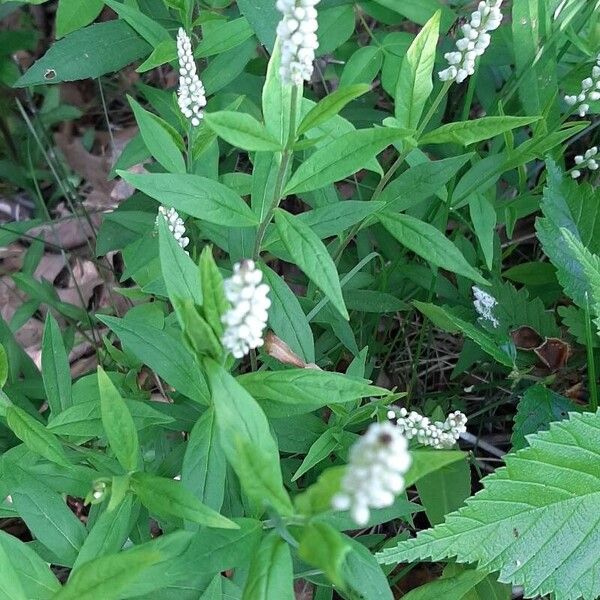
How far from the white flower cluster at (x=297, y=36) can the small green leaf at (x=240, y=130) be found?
21 cm

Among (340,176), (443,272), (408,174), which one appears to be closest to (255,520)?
(340,176)

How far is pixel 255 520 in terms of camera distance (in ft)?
5.31

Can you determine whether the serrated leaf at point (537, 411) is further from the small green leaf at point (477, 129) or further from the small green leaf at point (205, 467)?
the small green leaf at point (205, 467)

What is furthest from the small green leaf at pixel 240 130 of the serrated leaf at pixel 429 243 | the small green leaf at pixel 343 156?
the serrated leaf at pixel 429 243

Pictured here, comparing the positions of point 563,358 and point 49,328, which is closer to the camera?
point 49,328

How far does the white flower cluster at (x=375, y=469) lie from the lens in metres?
0.79

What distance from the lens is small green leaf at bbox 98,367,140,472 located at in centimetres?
157

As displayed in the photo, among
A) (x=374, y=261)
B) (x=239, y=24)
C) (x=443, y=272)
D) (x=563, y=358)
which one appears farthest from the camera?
(x=443, y=272)

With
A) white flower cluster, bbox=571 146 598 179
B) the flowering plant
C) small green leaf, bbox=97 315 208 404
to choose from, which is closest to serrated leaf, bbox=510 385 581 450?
the flowering plant

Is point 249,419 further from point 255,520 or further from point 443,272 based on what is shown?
point 443,272

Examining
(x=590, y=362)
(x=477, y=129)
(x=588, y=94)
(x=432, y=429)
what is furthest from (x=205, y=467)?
(x=588, y=94)

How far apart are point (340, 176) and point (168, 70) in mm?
2715

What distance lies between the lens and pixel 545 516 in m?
1.97

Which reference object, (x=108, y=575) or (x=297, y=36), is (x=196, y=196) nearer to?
(x=297, y=36)
